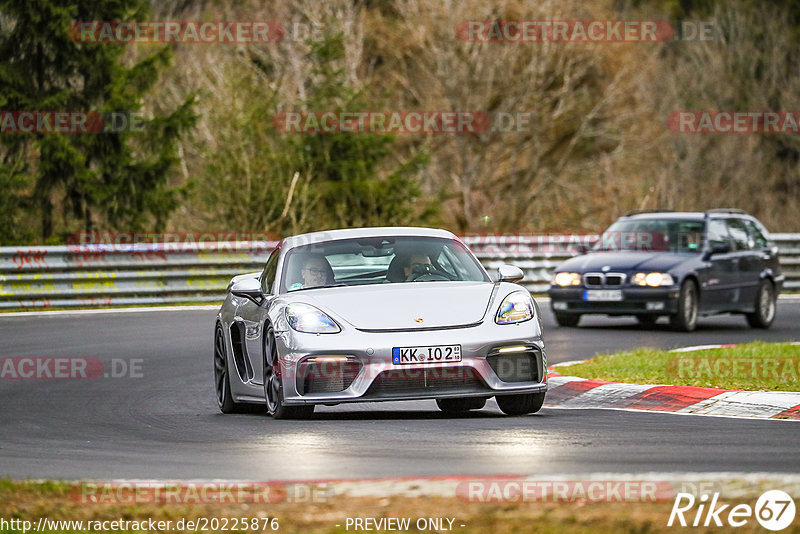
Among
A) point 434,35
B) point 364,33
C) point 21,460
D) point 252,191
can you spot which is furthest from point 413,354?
point 364,33

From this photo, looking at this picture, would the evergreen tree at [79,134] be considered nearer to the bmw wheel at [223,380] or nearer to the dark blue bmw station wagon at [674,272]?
the dark blue bmw station wagon at [674,272]

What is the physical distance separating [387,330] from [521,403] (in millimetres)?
1183

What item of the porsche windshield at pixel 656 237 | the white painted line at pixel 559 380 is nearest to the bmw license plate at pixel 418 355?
the white painted line at pixel 559 380

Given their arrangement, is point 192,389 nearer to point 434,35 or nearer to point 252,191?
point 252,191

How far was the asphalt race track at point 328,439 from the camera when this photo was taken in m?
7.66

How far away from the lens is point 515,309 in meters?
10.3

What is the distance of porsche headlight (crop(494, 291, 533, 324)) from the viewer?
10195 millimetres

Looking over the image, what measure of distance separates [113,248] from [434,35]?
18360 mm

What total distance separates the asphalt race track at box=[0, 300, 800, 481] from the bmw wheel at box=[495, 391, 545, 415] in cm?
12

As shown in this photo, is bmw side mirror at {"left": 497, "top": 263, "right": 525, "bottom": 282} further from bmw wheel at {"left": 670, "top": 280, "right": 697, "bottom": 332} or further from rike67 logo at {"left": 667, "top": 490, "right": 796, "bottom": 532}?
bmw wheel at {"left": 670, "top": 280, "right": 697, "bottom": 332}

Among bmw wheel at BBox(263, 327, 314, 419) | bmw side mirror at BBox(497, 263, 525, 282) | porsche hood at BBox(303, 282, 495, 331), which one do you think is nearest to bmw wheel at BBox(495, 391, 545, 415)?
porsche hood at BBox(303, 282, 495, 331)

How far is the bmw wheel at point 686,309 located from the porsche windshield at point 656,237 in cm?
78

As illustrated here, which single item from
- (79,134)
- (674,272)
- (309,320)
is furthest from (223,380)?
(79,134)

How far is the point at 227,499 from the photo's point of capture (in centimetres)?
651
